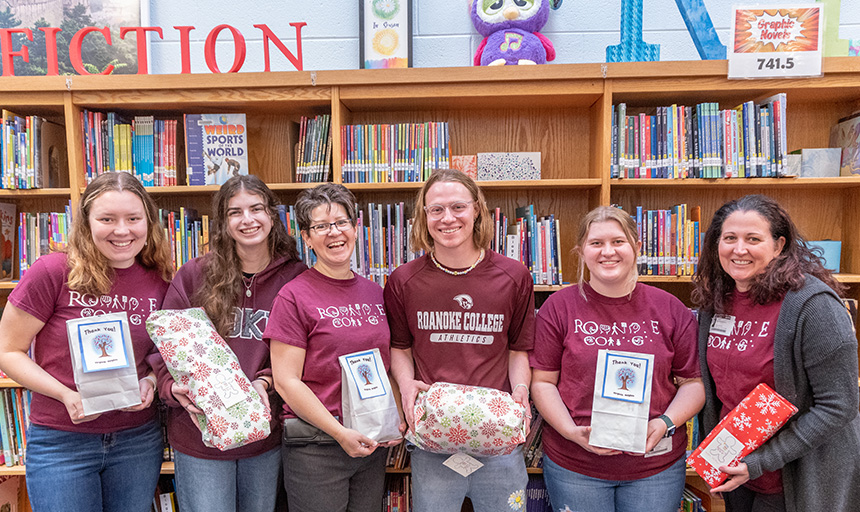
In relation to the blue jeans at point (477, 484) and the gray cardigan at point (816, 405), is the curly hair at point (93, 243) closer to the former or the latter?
the blue jeans at point (477, 484)

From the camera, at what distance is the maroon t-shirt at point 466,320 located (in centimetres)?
164

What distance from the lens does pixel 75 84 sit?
84.5 inches

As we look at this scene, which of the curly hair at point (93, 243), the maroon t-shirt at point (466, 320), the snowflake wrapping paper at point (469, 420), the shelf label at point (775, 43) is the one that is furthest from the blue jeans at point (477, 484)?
the shelf label at point (775, 43)

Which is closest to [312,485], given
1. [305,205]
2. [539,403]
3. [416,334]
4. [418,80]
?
[416,334]

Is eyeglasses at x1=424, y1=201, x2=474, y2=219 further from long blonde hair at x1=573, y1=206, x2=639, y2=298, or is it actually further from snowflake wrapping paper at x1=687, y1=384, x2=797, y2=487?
snowflake wrapping paper at x1=687, y1=384, x2=797, y2=487

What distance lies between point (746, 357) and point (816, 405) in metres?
0.21

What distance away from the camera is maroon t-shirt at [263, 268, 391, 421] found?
1539 millimetres

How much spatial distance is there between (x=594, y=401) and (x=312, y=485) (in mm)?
931

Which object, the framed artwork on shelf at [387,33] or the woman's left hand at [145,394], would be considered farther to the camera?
the framed artwork on shelf at [387,33]

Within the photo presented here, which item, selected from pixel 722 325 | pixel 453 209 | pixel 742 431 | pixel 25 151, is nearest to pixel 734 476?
pixel 742 431

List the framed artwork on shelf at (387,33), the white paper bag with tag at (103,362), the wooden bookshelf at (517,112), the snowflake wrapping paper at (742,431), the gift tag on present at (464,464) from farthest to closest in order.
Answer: the framed artwork on shelf at (387,33) < the wooden bookshelf at (517,112) < the gift tag on present at (464,464) < the white paper bag with tag at (103,362) < the snowflake wrapping paper at (742,431)

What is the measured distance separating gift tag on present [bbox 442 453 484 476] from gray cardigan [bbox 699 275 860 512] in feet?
2.63

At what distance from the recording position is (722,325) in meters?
1.57

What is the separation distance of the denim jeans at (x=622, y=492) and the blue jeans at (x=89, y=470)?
4.78 ft
